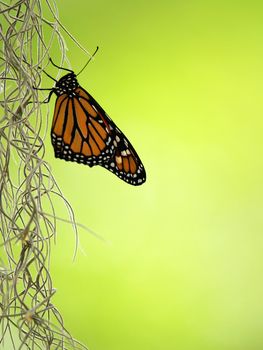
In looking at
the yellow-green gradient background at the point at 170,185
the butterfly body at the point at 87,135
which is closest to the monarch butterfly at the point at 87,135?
the butterfly body at the point at 87,135

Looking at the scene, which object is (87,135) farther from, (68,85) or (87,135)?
(68,85)

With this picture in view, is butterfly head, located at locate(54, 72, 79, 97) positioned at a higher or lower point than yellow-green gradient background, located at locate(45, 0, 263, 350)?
lower

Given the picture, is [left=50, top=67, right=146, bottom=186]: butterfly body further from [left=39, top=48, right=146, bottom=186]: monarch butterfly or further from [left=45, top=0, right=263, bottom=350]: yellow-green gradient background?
[left=45, top=0, right=263, bottom=350]: yellow-green gradient background

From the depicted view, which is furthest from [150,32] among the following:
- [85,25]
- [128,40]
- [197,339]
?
[197,339]

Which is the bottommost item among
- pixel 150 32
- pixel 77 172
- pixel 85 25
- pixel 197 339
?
pixel 197 339

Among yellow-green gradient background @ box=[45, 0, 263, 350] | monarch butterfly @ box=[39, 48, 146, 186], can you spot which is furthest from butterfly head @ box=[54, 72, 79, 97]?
yellow-green gradient background @ box=[45, 0, 263, 350]

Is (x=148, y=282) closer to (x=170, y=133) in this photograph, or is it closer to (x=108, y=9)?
(x=170, y=133)

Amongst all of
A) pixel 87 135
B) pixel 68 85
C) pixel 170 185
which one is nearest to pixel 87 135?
pixel 87 135

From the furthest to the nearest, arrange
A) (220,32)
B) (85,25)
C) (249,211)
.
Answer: (249,211) < (220,32) < (85,25)
